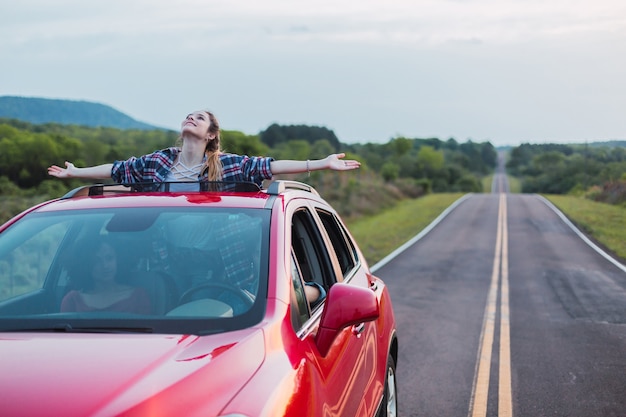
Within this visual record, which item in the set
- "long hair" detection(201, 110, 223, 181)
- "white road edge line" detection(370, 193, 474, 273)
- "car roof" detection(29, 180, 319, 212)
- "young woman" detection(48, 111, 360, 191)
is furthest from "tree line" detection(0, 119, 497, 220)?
"white road edge line" detection(370, 193, 474, 273)

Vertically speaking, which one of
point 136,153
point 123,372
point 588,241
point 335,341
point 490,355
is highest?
point 123,372

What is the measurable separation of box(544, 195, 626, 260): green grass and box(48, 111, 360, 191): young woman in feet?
59.9

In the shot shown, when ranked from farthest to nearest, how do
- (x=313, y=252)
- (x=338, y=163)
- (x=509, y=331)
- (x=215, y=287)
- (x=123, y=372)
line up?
(x=509, y=331) → (x=338, y=163) → (x=313, y=252) → (x=215, y=287) → (x=123, y=372)

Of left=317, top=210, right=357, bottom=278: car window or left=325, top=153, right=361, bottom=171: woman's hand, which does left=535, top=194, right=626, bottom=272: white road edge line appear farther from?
left=317, top=210, right=357, bottom=278: car window

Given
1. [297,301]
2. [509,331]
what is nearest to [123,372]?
[297,301]

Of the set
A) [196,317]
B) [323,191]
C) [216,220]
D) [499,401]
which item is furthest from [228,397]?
[323,191]

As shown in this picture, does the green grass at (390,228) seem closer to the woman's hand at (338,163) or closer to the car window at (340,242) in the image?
the woman's hand at (338,163)

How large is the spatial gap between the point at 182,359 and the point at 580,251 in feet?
71.2

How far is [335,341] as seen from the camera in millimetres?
3584

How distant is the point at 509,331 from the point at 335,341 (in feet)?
24.6

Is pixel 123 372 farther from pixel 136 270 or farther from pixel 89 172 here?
pixel 89 172

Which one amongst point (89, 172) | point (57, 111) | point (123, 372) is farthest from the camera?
point (57, 111)

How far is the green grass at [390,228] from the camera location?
23.6 metres

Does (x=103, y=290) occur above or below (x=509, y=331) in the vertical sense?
above
